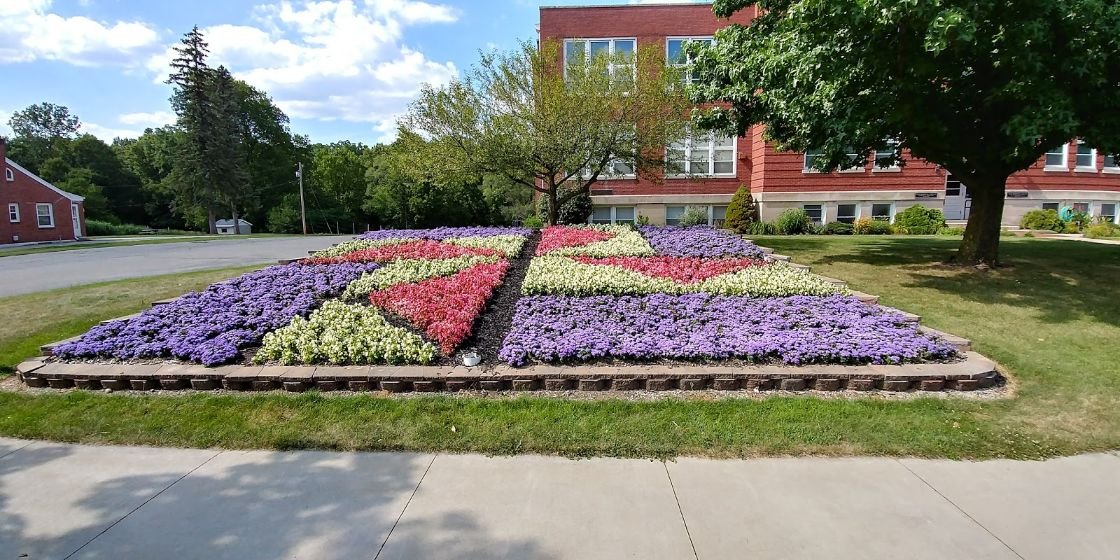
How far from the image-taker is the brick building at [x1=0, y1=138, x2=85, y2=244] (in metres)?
30.9

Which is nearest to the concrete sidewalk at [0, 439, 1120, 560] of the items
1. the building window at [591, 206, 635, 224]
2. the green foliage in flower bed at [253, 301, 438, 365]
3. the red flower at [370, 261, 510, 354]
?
the green foliage in flower bed at [253, 301, 438, 365]

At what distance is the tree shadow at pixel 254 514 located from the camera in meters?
2.80

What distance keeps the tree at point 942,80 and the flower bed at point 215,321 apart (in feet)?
25.7

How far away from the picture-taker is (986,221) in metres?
9.84

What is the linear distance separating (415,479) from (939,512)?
3.15m

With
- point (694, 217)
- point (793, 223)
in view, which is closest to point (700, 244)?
point (793, 223)

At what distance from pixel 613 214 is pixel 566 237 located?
40.7 feet

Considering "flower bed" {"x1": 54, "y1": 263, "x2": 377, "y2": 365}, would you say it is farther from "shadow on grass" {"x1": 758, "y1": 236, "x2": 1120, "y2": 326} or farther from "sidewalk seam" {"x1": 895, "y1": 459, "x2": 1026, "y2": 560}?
"shadow on grass" {"x1": 758, "y1": 236, "x2": 1120, "y2": 326}

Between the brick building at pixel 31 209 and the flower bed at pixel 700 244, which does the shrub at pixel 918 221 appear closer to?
the flower bed at pixel 700 244

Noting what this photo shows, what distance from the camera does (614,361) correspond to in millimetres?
5168

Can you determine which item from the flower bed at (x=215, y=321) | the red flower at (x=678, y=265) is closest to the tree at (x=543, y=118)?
the red flower at (x=678, y=265)

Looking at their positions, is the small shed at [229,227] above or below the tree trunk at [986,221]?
above

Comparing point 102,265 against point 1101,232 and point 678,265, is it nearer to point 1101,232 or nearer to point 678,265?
point 678,265

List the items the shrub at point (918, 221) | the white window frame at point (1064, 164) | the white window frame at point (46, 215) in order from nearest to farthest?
1. the shrub at point (918, 221)
2. the white window frame at point (1064, 164)
3. the white window frame at point (46, 215)
